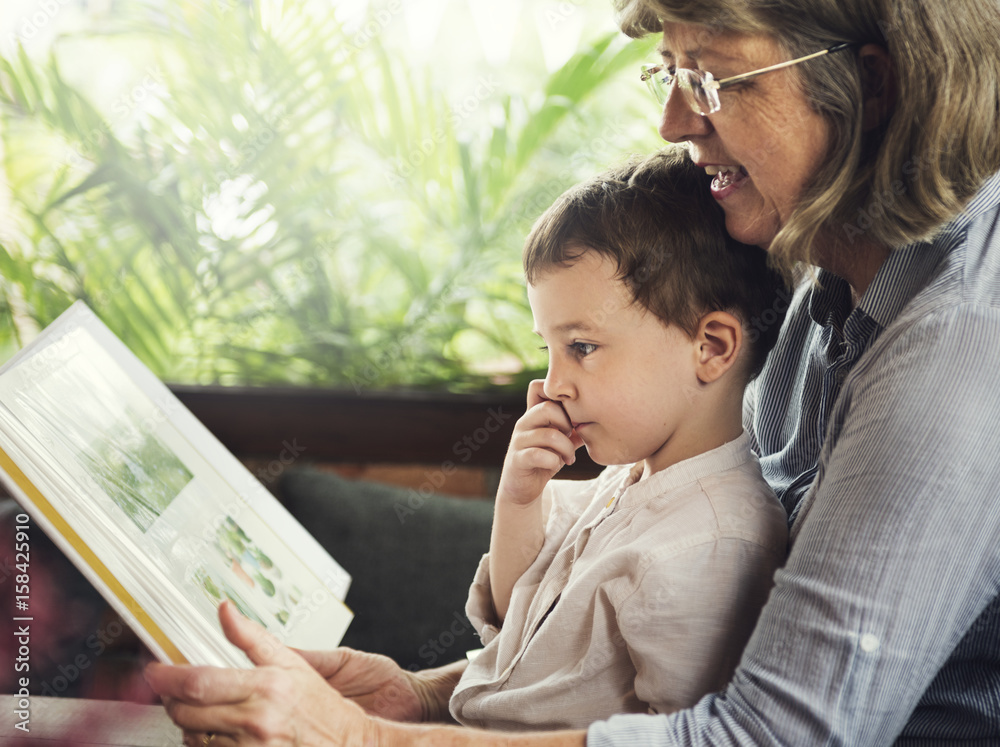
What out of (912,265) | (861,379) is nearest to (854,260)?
(912,265)

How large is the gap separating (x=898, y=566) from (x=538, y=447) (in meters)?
0.53

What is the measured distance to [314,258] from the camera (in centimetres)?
239

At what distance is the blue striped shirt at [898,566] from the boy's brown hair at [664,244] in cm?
25

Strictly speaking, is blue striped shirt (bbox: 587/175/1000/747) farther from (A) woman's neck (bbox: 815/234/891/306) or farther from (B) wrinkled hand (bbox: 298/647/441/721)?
(B) wrinkled hand (bbox: 298/647/441/721)

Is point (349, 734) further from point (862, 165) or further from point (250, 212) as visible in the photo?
point (250, 212)

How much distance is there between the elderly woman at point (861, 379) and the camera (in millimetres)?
762

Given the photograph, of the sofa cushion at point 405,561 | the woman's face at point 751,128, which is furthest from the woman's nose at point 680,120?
the sofa cushion at point 405,561

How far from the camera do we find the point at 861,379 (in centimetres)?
91

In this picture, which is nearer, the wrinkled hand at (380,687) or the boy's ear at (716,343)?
the boy's ear at (716,343)

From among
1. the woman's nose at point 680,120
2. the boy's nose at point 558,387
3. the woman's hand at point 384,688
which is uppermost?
the woman's nose at point 680,120

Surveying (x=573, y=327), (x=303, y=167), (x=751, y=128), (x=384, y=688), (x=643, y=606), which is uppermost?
(x=303, y=167)

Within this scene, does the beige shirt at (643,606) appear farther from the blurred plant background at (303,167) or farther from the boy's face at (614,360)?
the blurred plant background at (303,167)

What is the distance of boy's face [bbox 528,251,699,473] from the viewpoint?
1070mm

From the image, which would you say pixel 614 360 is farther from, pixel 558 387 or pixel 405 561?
pixel 405 561
